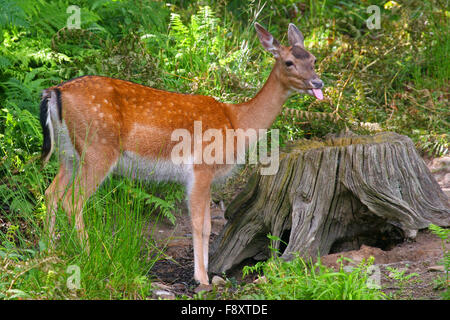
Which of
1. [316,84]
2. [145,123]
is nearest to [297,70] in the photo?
[316,84]

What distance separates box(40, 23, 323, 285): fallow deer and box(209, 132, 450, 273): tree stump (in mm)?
479

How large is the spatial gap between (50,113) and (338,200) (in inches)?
106

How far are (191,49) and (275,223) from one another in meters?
3.50

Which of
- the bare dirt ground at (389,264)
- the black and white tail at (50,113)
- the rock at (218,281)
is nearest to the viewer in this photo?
the bare dirt ground at (389,264)

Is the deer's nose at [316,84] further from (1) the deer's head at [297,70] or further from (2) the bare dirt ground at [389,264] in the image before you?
(2) the bare dirt ground at [389,264]

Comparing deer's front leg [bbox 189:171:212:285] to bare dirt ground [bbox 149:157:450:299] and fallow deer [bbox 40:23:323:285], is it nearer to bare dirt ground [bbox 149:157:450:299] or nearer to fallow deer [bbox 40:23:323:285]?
fallow deer [bbox 40:23:323:285]

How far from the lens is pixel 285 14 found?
10992 millimetres

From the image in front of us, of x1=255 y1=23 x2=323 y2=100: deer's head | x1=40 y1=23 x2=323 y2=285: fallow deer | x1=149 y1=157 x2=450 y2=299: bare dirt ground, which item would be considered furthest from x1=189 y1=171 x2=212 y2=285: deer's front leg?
x1=255 y1=23 x2=323 y2=100: deer's head

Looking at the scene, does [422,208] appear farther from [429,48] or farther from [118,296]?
[429,48]

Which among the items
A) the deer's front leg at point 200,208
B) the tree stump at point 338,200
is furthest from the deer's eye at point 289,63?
the deer's front leg at point 200,208

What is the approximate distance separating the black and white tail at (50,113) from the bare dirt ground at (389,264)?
128 centimetres

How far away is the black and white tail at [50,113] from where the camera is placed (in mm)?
5762

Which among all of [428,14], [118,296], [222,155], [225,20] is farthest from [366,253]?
[428,14]
